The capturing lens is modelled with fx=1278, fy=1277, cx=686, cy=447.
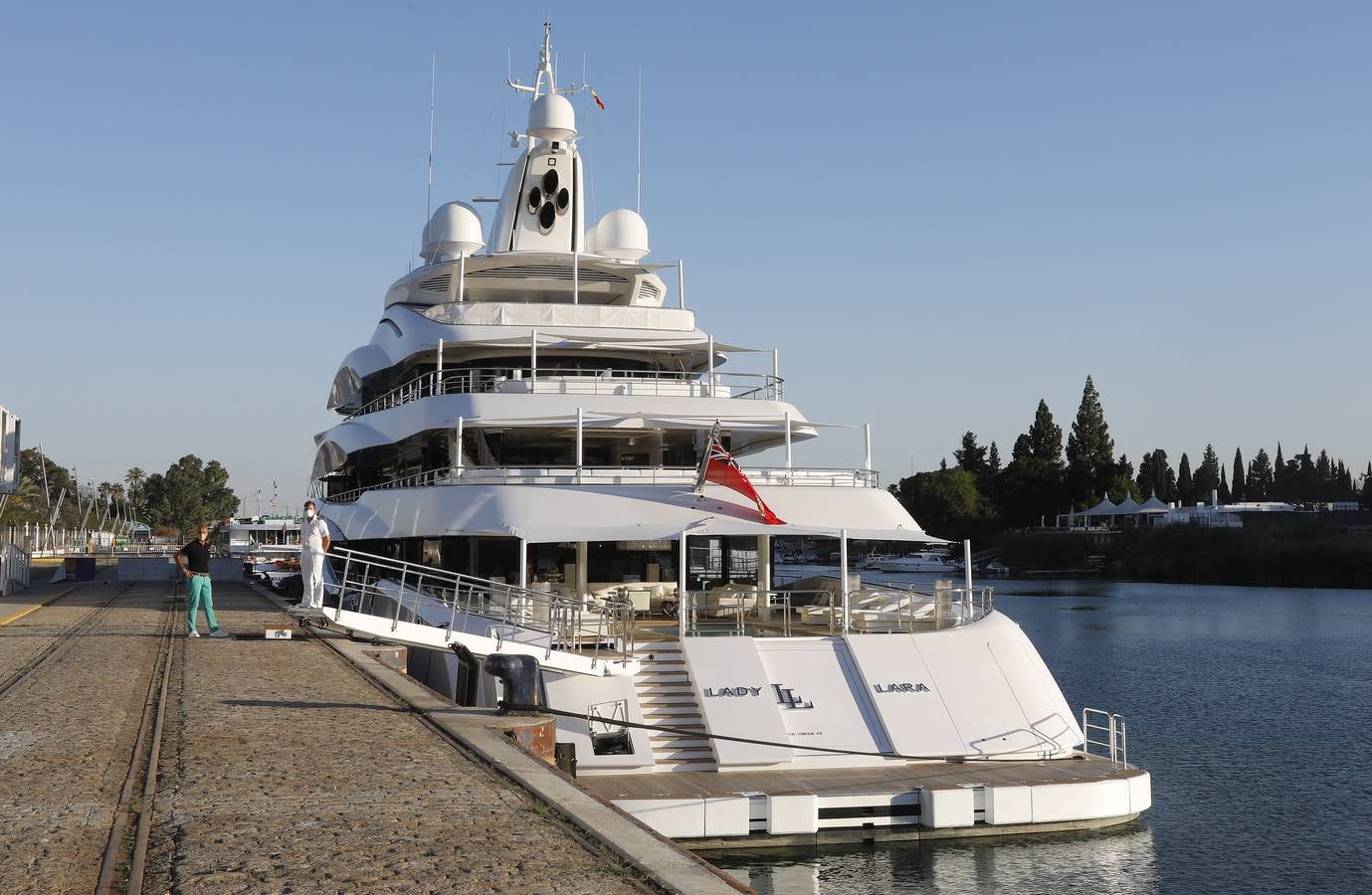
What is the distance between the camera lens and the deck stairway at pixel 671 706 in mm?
17047

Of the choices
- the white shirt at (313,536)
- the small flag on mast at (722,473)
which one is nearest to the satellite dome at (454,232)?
the small flag on mast at (722,473)

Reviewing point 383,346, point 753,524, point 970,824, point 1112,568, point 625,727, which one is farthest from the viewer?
point 1112,568

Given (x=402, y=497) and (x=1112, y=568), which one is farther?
(x=1112, y=568)

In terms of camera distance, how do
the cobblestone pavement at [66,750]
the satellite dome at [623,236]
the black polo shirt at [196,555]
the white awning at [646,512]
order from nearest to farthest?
the cobblestone pavement at [66,750], the black polo shirt at [196,555], the white awning at [646,512], the satellite dome at [623,236]

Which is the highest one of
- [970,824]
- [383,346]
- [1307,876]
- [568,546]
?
[383,346]

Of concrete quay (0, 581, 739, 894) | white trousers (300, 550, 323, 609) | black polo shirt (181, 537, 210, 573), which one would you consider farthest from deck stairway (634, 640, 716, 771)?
black polo shirt (181, 537, 210, 573)

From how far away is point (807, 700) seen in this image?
58.6 feet

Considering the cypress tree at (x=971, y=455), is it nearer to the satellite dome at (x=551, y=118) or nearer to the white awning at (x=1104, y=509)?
the white awning at (x=1104, y=509)

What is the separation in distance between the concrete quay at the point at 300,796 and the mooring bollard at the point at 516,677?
44cm

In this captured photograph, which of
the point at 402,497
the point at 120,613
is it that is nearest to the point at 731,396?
the point at 402,497

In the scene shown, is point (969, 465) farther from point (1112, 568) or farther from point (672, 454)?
point (672, 454)

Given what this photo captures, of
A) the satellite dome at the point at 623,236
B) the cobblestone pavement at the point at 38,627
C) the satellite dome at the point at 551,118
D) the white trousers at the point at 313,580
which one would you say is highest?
the satellite dome at the point at 551,118

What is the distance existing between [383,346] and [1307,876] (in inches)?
915

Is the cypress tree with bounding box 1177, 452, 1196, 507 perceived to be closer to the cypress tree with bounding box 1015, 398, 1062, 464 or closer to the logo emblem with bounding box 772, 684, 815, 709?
the cypress tree with bounding box 1015, 398, 1062, 464
